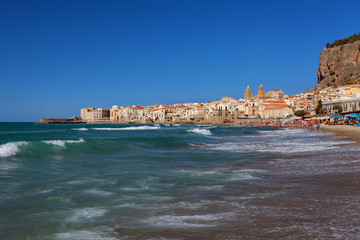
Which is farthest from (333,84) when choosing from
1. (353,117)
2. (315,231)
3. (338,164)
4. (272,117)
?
(315,231)

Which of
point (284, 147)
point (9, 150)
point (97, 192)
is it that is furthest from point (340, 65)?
point (97, 192)

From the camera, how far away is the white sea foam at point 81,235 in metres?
5.06

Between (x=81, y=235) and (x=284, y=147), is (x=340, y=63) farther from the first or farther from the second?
(x=81, y=235)

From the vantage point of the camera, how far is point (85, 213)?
6.42 meters

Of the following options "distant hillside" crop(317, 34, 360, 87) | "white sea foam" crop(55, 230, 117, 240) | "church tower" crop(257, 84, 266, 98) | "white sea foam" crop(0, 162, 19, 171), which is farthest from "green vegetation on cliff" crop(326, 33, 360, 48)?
"white sea foam" crop(55, 230, 117, 240)

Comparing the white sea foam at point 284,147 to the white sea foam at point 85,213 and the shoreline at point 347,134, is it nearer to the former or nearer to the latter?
the shoreline at point 347,134

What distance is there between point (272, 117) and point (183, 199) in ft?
332

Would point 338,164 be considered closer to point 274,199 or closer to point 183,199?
point 274,199

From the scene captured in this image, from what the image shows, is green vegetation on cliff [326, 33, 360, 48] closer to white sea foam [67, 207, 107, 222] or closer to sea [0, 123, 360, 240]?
sea [0, 123, 360, 240]

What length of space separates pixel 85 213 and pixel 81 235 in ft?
4.13

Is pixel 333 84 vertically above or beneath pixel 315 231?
above

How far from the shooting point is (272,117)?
104062 millimetres

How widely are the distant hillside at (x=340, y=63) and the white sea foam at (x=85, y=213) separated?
12126 cm

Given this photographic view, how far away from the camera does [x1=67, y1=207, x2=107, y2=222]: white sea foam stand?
19.8ft
